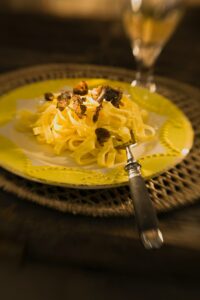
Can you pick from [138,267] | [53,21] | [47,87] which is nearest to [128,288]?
[138,267]

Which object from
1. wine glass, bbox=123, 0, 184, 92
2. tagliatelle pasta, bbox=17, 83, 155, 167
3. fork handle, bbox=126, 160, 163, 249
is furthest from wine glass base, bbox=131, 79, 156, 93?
fork handle, bbox=126, 160, 163, 249

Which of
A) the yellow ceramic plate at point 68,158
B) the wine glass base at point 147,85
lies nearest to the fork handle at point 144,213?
the yellow ceramic plate at point 68,158

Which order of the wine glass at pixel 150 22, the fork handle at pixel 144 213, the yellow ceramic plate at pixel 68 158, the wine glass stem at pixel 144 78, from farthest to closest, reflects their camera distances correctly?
the wine glass stem at pixel 144 78, the wine glass at pixel 150 22, the yellow ceramic plate at pixel 68 158, the fork handle at pixel 144 213

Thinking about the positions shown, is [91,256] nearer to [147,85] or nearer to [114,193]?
[114,193]

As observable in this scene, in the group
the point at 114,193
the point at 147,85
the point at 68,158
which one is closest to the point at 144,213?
the point at 114,193

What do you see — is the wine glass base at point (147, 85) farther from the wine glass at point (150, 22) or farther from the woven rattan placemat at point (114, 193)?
the woven rattan placemat at point (114, 193)

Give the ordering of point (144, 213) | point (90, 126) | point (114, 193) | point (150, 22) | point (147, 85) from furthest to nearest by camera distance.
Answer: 1. point (147, 85)
2. point (150, 22)
3. point (90, 126)
4. point (114, 193)
5. point (144, 213)
